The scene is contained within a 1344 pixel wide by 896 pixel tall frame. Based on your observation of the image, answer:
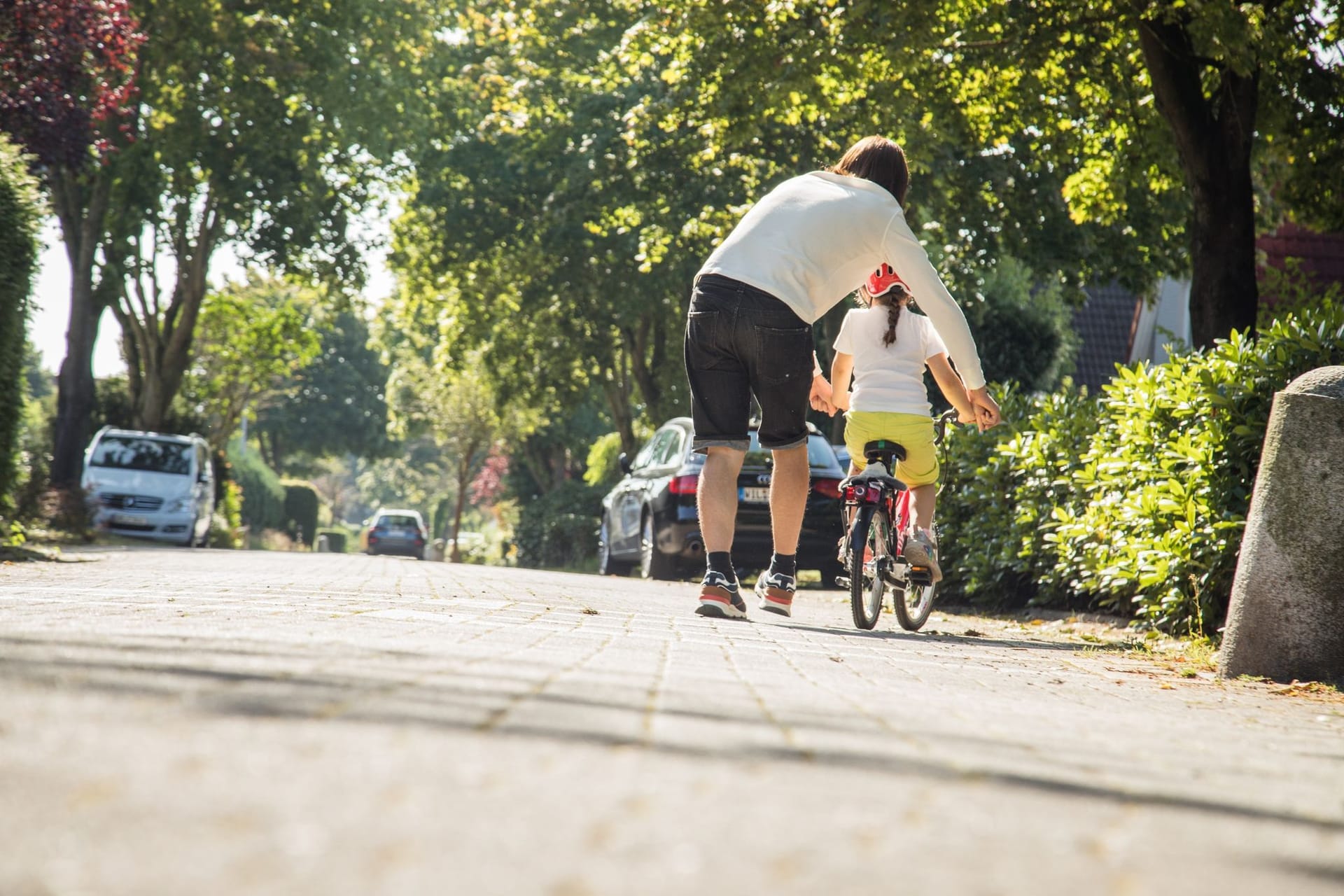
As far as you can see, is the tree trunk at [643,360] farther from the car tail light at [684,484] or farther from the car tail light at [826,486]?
the car tail light at [826,486]

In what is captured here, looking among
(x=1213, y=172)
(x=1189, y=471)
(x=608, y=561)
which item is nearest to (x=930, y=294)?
(x=1189, y=471)

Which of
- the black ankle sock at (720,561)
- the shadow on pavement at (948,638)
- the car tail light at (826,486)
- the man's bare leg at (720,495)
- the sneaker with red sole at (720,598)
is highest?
the car tail light at (826,486)

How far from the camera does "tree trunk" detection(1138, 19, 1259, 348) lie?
11586 mm

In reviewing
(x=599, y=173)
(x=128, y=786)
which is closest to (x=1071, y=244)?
(x=599, y=173)

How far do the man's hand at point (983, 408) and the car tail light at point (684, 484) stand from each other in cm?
674

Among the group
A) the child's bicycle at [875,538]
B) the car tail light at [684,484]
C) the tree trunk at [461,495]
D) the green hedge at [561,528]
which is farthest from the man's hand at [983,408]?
the tree trunk at [461,495]

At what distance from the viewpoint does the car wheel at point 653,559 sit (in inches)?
565

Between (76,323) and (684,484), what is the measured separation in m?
14.3

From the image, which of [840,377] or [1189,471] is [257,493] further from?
[1189,471]

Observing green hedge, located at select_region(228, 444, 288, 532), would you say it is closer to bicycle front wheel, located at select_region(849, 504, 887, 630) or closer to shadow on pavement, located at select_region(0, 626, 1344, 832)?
bicycle front wheel, located at select_region(849, 504, 887, 630)

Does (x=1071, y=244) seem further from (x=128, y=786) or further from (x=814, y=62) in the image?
(x=128, y=786)

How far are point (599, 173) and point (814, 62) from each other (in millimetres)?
11879

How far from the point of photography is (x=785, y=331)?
6645 mm

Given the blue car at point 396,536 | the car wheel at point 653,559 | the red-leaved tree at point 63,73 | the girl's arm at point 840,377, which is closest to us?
the girl's arm at point 840,377
